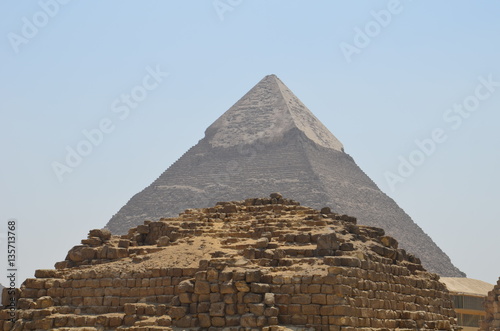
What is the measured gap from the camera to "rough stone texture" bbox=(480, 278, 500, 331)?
29109 mm

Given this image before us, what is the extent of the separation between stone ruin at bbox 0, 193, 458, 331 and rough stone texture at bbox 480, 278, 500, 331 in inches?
221

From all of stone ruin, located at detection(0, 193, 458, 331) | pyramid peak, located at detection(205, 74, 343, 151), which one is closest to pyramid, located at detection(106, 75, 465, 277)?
pyramid peak, located at detection(205, 74, 343, 151)

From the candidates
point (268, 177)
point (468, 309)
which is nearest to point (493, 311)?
point (468, 309)

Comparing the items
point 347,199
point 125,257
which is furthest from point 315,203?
point 125,257

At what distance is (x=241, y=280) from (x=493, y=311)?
12240 mm

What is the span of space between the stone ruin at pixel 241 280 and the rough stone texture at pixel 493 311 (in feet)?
18.4

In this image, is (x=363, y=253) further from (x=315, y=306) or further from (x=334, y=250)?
(x=315, y=306)

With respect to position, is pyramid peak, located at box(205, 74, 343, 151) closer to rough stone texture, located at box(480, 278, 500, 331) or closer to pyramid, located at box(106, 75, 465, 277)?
pyramid, located at box(106, 75, 465, 277)

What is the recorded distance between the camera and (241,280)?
18969mm

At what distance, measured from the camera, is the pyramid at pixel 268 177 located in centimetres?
→ 18662

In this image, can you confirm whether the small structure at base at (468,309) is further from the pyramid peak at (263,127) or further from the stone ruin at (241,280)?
the pyramid peak at (263,127)

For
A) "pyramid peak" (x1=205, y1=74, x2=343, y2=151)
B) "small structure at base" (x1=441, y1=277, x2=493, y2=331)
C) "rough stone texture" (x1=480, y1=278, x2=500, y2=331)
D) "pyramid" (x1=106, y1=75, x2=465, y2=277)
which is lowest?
"rough stone texture" (x1=480, y1=278, x2=500, y2=331)

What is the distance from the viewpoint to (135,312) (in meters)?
19.8

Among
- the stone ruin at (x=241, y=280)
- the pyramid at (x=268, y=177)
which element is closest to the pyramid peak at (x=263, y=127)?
the pyramid at (x=268, y=177)
